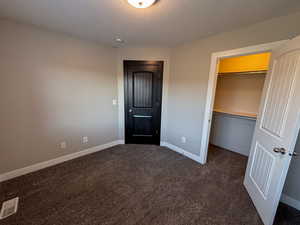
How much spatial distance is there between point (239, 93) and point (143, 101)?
2227 millimetres

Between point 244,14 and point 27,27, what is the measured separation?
294 centimetres

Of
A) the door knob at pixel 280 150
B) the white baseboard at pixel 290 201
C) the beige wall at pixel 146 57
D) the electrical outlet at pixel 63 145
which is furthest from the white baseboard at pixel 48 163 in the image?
the white baseboard at pixel 290 201

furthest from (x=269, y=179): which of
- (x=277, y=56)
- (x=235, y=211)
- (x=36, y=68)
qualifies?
A: (x=36, y=68)

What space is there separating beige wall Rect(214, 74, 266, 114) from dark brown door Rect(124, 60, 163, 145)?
62.5 inches

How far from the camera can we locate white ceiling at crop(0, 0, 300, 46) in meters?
1.35

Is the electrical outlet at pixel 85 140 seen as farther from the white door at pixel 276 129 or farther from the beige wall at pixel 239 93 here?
the beige wall at pixel 239 93

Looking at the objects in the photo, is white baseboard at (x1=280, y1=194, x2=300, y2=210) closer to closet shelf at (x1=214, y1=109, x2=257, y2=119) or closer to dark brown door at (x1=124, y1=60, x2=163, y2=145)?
closet shelf at (x1=214, y1=109, x2=257, y2=119)

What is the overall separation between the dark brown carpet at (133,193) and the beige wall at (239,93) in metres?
1.22

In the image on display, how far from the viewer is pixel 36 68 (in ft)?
6.48

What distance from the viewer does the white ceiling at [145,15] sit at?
135cm

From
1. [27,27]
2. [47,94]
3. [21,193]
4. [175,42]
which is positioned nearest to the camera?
[21,193]

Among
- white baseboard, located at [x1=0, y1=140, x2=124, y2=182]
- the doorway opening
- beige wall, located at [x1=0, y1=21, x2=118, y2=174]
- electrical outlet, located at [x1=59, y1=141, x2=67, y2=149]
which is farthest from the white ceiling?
white baseboard, located at [x1=0, y1=140, x2=124, y2=182]

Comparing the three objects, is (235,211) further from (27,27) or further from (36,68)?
(27,27)

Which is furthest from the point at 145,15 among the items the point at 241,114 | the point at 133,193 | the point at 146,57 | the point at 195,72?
the point at 241,114
